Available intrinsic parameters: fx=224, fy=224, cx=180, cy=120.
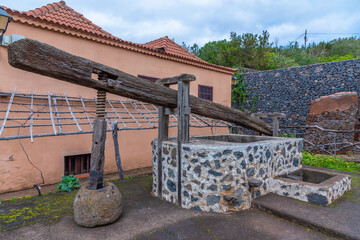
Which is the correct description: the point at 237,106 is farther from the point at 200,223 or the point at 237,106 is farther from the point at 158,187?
the point at 200,223

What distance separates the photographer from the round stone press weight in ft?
11.1

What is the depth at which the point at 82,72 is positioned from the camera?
9.77 feet

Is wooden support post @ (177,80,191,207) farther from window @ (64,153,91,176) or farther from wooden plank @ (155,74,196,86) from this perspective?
window @ (64,153,91,176)

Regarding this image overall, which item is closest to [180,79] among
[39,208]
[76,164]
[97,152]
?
[97,152]

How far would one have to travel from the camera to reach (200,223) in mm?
3545

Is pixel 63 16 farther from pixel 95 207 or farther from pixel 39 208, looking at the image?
pixel 95 207

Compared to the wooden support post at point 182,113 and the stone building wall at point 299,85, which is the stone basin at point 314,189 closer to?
the wooden support post at point 182,113

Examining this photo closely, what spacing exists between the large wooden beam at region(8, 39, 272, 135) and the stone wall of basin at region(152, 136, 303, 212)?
96cm

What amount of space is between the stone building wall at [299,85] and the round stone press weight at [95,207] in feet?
38.1

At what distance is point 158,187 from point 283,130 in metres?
9.98

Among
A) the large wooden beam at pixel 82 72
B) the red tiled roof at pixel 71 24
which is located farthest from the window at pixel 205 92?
the large wooden beam at pixel 82 72

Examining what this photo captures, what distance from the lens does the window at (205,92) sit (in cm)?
991

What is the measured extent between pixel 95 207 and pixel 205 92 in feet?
25.0

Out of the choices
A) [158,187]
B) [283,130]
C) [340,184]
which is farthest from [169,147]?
[283,130]
